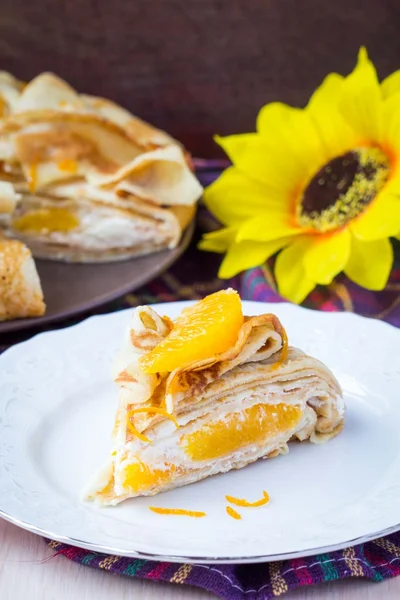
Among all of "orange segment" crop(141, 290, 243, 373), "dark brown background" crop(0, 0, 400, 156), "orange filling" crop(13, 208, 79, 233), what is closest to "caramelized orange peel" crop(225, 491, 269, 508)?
"orange segment" crop(141, 290, 243, 373)

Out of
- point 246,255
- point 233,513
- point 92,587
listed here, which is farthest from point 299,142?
point 92,587

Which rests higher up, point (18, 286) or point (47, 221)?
point (18, 286)

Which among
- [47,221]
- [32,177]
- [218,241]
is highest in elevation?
[218,241]

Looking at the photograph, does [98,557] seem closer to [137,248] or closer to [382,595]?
[382,595]

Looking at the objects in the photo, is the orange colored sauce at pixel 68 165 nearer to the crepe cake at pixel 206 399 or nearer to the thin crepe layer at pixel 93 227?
the thin crepe layer at pixel 93 227

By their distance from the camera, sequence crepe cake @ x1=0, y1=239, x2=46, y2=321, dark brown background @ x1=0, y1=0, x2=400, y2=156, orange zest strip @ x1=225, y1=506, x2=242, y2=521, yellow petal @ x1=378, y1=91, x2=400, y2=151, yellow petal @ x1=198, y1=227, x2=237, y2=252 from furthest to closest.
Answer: dark brown background @ x1=0, y1=0, x2=400, y2=156 → yellow petal @ x1=198, y1=227, x2=237, y2=252 → yellow petal @ x1=378, y1=91, x2=400, y2=151 → crepe cake @ x1=0, y1=239, x2=46, y2=321 → orange zest strip @ x1=225, y1=506, x2=242, y2=521

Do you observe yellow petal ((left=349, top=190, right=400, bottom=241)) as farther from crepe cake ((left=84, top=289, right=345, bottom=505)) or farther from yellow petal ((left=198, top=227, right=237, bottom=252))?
crepe cake ((left=84, top=289, right=345, bottom=505))

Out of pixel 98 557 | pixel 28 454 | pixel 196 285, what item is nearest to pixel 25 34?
pixel 196 285

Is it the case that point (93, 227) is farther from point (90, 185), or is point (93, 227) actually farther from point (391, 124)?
point (391, 124)
